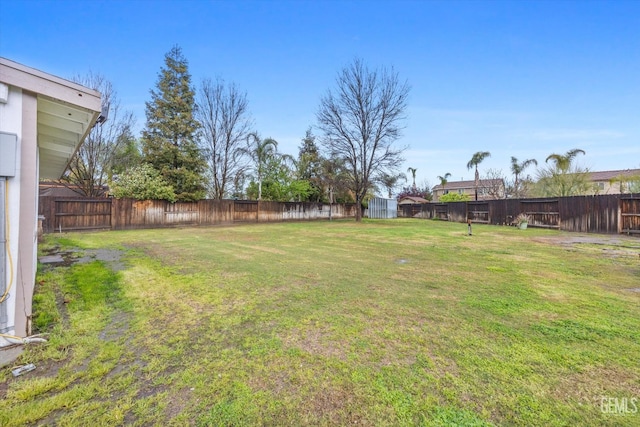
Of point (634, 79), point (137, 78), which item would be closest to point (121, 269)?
point (137, 78)

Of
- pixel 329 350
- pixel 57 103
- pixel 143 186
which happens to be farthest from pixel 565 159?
pixel 143 186

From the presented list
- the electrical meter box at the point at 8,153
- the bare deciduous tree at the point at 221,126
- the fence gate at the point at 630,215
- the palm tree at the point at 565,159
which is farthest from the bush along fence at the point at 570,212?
the bare deciduous tree at the point at 221,126

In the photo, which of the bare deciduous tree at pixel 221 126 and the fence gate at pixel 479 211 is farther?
the bare deciduous tree at pixel 221 126

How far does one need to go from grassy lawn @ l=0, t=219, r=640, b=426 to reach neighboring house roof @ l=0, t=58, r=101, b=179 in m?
2.43

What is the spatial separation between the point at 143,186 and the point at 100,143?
5.05 meters

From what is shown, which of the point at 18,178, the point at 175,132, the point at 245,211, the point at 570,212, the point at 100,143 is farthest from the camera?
the point at 245,211

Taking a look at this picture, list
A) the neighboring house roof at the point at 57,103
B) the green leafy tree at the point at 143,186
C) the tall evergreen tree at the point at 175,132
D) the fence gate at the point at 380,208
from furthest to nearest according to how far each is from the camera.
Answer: the fence gate at the point at 380,208
the tall evergreen tree at the point at 175,132
the green leafy tree at the point at 143,186
the neighboring house roof at the point at 57,103

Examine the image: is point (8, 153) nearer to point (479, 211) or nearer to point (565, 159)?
point (479, 211)

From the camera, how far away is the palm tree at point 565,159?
18047 millimetres

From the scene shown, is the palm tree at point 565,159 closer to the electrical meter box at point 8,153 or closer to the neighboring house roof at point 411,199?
the neighboring house roof at point 411,199

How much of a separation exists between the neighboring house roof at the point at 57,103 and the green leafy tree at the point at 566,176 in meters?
24.9

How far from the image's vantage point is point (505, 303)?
11.0 feet

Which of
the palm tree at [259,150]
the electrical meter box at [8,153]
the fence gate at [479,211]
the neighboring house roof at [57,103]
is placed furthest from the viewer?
the palm tree at [259,150]

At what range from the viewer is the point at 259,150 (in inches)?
838
